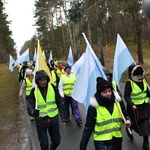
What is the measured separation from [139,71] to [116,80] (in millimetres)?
794

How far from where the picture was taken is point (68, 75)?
951 centimetres

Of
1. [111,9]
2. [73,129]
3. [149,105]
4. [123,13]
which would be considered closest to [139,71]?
[149,105]

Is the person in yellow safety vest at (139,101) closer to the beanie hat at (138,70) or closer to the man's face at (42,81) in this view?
the beanie hat at (138,70)

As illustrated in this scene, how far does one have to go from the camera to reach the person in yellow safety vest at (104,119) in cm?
429

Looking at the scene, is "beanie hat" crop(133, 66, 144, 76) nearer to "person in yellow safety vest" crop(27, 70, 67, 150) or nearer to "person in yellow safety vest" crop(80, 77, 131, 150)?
"person in yellow safety vest" crop(27, 70, 67, 150)

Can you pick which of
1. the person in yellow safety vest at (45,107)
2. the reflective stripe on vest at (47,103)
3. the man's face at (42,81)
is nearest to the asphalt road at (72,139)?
the person in yellow safety vest at (45,107)

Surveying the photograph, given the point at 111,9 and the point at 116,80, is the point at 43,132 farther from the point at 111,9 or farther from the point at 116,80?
the point at 111,9

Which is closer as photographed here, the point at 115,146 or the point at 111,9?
the point at 115,146

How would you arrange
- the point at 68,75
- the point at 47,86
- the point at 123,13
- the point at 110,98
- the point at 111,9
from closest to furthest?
the point at 110,98
the point at 47,86
the point at 68,75
the point at 111,9
the point at 123,13

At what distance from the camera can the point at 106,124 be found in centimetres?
435

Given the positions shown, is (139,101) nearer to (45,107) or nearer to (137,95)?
(137,95)

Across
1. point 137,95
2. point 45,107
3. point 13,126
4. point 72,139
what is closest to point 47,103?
point 45,107

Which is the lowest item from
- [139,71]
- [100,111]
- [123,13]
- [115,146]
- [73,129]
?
[73,129]

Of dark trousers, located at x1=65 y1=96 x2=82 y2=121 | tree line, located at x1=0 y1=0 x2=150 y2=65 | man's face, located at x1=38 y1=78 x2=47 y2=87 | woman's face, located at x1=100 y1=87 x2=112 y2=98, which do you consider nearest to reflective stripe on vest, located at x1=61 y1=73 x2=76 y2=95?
dark trousers, located at x1=65 y1=96 x2=82 y2=121
